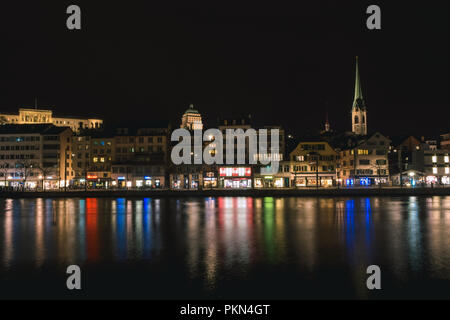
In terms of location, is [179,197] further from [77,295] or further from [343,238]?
[77,295]

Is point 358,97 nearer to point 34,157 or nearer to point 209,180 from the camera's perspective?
point 209,180

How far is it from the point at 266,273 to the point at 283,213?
2540 cm

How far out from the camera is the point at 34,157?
4156 inches

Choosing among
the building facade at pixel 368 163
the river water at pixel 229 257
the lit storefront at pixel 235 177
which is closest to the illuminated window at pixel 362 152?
the building facade at pixel 368 163

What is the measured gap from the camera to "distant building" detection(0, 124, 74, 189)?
10381 centimetres

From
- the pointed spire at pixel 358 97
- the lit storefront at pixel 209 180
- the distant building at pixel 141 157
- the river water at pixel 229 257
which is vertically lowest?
the river water at pixel 229 257

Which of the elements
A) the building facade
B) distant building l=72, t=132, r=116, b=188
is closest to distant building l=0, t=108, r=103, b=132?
distant building l=72, t=132, r=116, b=188

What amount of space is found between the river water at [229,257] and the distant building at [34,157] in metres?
69.9

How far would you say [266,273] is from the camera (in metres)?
18.8

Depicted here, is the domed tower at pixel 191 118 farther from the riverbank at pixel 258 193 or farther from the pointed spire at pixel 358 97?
the riverbank at pixel 258 193

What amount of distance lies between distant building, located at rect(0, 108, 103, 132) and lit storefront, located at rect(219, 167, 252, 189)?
62.9 metres

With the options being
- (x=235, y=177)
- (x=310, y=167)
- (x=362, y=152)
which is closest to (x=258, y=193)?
(x=235, y=177)

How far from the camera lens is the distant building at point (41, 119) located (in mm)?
144500
